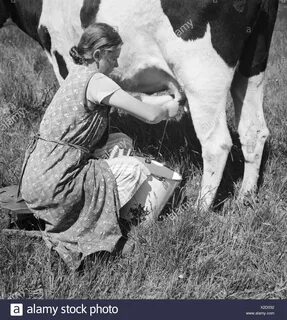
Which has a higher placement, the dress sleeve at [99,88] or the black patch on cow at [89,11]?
the black patch on cow at [89,11]

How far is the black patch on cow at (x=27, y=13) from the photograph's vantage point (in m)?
4.09

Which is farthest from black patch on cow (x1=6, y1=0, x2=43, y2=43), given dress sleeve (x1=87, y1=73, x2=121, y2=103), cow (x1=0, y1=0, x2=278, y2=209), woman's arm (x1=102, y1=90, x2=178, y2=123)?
woman's arm (x1=102, y1=90, x2=178, y2=123)

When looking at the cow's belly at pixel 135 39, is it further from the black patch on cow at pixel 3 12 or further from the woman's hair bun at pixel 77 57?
the black patch on cow at pixel 3 12

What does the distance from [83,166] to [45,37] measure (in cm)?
151

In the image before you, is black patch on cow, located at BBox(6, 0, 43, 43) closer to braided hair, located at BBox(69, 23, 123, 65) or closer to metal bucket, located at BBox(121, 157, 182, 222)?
braided hair, located at BBox(69, 23, 123, 65)

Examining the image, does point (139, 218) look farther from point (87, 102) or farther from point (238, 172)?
point (238, 172)

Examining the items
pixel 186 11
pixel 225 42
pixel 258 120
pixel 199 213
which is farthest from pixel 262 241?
pixel 186 11

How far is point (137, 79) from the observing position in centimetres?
361

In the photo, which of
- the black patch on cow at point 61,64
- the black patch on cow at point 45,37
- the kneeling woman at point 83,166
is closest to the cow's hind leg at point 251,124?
the kneeling woman at point 83,166

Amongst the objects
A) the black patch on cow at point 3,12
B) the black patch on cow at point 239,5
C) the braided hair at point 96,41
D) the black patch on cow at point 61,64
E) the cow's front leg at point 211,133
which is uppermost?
the black patch on cow at point 3,12

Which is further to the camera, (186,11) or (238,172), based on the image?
(238,172)

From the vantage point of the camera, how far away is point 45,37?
4082 mm

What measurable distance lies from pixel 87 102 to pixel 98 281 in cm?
96

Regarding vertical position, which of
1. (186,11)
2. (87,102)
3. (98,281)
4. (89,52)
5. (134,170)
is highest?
(186,11)
